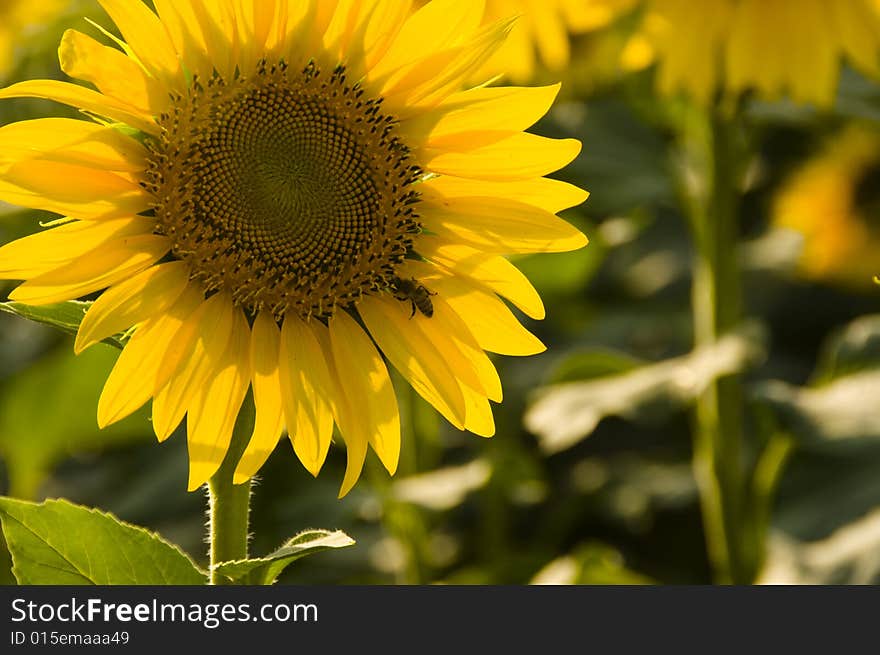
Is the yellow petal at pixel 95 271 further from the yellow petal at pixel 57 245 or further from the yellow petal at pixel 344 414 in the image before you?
the yellow petal at pixel 344 414

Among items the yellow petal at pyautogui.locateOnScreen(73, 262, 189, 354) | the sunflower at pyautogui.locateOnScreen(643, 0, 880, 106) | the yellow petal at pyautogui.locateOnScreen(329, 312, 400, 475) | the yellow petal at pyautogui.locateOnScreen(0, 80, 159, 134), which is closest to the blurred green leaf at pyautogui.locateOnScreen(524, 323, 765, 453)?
the sunflower at pyautogui.locateOnScreen(643, 0, 880, 106)

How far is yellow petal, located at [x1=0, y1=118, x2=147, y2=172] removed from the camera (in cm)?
127

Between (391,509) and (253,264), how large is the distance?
46.9 inches

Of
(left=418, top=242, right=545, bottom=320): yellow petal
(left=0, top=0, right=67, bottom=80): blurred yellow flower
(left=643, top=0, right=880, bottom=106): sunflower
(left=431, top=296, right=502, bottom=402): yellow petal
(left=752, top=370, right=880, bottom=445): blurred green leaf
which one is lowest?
(left=431, top=296, right=502, bottom=402): yellow petal

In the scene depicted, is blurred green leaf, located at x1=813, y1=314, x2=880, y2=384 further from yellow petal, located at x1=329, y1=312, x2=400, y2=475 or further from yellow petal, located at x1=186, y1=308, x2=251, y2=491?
yellow petal, located at x1=186, y1=308, x2=251, y2=491

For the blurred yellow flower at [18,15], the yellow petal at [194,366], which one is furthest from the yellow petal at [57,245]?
the blurred yellow flower at [18,15]

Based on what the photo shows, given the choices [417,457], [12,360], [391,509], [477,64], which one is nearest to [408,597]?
[477,64]

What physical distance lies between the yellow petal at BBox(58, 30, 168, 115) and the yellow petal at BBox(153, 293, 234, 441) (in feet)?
0.71

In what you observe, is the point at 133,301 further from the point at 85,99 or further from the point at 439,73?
the point at 439,73

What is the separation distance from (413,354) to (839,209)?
261 centimetres

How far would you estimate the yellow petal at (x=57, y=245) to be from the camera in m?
1.27

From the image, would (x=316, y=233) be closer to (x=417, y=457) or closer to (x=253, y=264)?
(x=253, y=264)

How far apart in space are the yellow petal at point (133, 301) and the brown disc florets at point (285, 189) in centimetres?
2

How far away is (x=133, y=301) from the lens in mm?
1336
